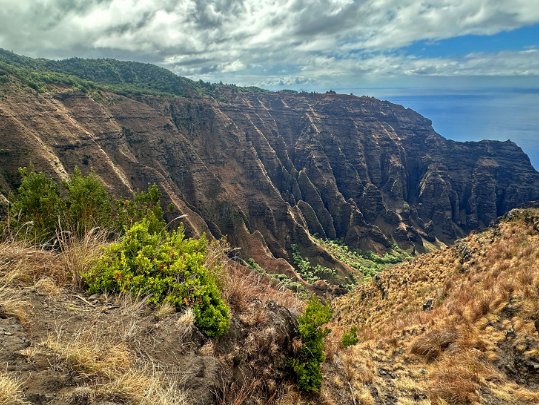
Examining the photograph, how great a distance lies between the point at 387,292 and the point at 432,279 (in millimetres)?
2885

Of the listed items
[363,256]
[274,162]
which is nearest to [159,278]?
[363,256]

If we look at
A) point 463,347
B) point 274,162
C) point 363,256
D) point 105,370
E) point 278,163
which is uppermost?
point 105,370

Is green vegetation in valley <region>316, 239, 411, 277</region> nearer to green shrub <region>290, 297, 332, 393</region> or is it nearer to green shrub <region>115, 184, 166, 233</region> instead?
green shrub <region>115, 184, 166, 233</region>

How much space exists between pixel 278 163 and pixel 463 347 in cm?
13908

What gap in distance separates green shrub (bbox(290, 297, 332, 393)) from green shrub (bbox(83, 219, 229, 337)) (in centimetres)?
188

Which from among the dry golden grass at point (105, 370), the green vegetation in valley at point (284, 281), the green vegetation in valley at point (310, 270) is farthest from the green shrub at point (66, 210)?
the green vegetation in valley at point (310, 270)

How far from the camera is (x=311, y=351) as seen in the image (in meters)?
6.77

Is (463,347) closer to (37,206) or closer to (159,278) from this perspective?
(159,278)

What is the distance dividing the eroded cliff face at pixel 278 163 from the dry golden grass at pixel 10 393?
186 feet

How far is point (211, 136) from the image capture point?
4872 inches

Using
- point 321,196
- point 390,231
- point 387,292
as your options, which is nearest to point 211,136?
point 321,196

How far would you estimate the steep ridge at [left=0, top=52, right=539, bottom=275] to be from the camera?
70.8m

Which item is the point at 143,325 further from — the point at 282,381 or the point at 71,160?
the point at 71,160

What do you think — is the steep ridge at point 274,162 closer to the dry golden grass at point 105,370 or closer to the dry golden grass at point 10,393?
the dry golden grass at point 105,370
